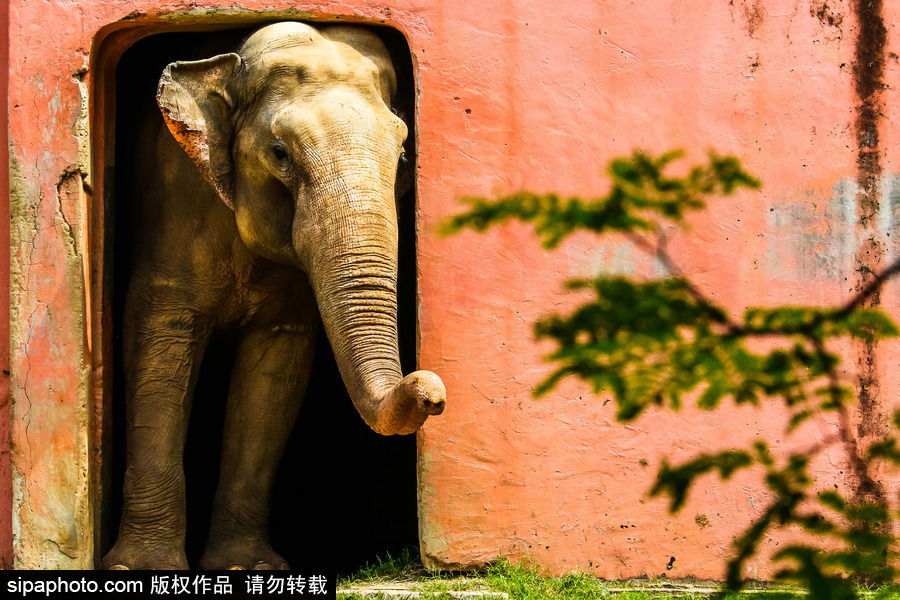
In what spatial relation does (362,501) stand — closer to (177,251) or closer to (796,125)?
(177,251)

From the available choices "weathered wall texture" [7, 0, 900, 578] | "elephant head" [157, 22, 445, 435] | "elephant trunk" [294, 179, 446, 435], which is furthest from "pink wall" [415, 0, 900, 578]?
"elephant trunk" [294, 179, 446, 435]

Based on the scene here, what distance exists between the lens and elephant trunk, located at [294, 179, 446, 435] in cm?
391

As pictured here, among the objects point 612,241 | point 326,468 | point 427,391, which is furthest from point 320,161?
point 326,468

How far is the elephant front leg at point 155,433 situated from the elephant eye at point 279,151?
37.3 inches

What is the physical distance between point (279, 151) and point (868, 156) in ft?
8.01

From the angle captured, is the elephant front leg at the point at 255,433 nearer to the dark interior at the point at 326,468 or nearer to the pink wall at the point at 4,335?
the dark interior at the point at 326,468

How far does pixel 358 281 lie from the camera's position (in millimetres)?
3998

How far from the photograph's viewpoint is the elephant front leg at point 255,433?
4.98 metres

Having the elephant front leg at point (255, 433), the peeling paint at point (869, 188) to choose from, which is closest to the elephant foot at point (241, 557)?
the elephant front leg at point (255, 433)

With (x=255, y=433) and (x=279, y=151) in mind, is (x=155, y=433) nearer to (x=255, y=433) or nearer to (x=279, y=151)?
(x=255, y=433)

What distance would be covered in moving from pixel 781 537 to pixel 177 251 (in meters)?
2.83

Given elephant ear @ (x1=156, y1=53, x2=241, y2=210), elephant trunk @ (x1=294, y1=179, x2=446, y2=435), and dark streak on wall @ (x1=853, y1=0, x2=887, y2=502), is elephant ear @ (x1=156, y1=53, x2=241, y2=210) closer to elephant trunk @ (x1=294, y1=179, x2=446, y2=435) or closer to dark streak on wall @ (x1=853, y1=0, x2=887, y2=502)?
elephant trunk @ (x1=294, y1=179, x2=446, y2=435)

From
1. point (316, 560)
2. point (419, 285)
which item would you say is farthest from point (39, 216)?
point (316, 560)

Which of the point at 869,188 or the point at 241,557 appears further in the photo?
the point at 241,557
